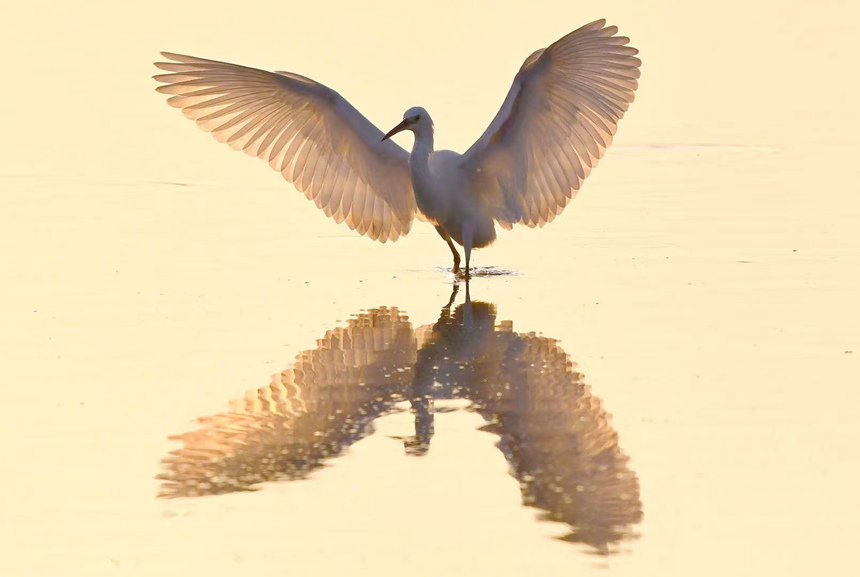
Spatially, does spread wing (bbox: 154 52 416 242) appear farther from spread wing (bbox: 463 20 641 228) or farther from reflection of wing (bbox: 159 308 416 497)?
reflection of wing (bbox: 159 308 416 497)

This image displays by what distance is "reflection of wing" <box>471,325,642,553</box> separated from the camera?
614 cm

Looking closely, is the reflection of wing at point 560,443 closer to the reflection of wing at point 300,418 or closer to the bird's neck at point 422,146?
the reflection of wing at point 300,418

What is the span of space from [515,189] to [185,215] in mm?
3661

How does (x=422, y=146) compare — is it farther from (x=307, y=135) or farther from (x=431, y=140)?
(x=307, y=135)

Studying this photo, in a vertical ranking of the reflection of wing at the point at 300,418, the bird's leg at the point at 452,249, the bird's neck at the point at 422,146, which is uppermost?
the bird's neck at the point at 422,146

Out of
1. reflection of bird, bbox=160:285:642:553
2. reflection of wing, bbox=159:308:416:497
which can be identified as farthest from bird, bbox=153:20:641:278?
reflection of wing, bbox=159:308:416:497

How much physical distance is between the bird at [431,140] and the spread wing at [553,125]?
1 centimetres

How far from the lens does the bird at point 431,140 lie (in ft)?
35.8

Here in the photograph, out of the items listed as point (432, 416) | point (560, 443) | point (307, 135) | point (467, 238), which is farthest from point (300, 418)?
point (307, 135)

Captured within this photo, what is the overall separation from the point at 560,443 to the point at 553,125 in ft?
14.8

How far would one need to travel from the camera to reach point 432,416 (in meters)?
7.48

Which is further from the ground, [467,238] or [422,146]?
[422,146]

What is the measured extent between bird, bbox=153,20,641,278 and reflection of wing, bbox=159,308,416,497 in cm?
215

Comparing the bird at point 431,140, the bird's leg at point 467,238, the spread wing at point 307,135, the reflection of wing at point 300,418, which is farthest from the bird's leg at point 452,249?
the reflection of wing at point 300,418
